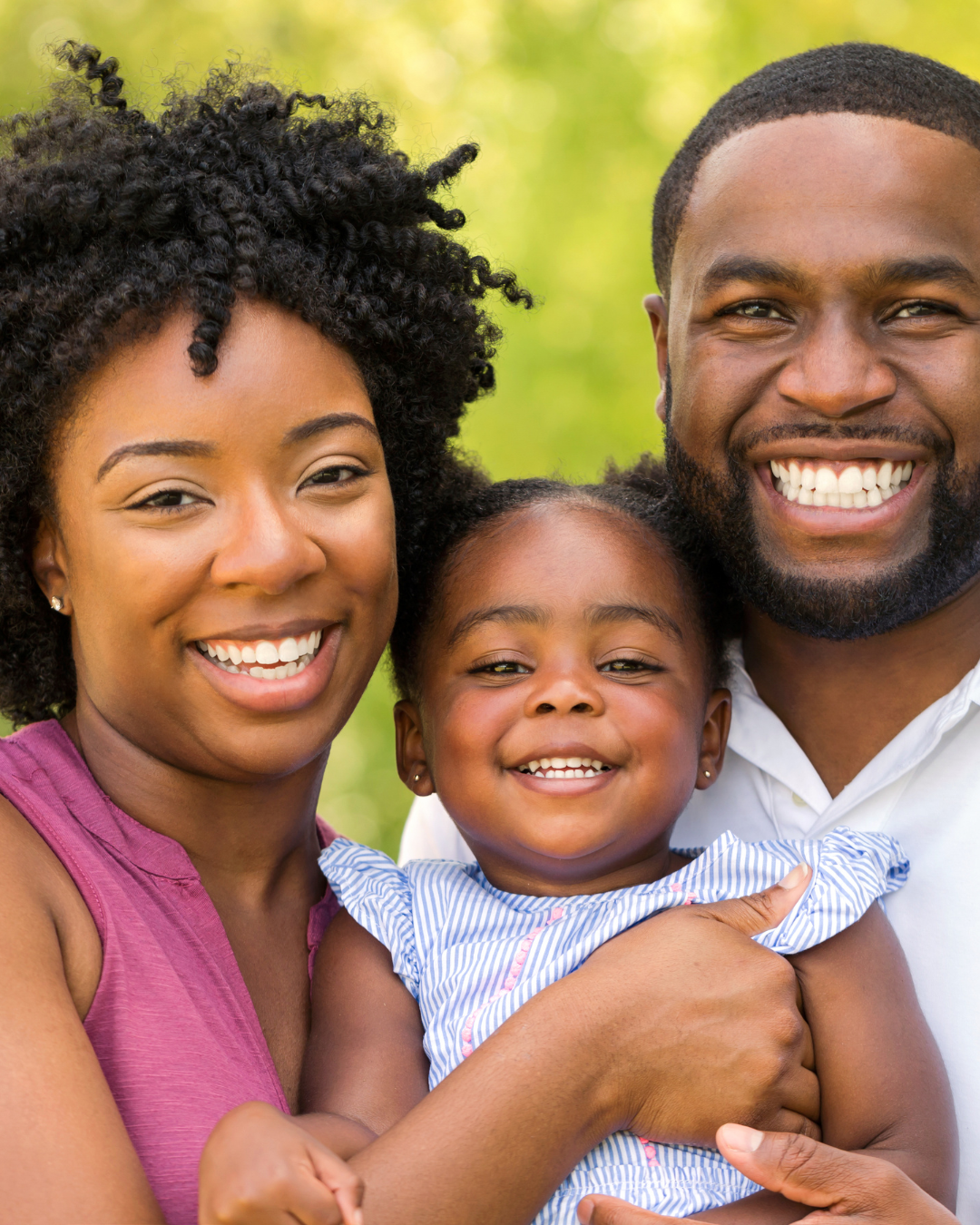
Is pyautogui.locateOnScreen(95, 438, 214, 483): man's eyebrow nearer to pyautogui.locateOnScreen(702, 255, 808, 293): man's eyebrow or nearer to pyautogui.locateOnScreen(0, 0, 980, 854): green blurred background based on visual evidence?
pyautogui.locateOnScreen(702, 255, 808, 293): man's eyebrow

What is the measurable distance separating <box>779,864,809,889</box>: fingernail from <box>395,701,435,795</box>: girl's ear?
0.84 metres

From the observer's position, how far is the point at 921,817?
284cm

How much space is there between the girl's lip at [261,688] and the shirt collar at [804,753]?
1.12 metres

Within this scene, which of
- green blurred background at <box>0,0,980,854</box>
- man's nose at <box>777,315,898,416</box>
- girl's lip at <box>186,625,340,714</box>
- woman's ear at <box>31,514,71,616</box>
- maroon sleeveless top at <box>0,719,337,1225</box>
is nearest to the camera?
Result: maroon sleeveless top at <box>0,719,337,1225</box>

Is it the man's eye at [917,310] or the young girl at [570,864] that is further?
the man's eye at [917,310]

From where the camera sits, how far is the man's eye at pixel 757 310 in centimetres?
292

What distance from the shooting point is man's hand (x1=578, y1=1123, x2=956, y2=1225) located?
7.00 ft

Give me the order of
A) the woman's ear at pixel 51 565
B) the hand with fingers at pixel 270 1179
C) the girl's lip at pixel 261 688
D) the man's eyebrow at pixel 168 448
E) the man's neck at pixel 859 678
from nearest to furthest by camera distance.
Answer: the hand with fingers at pixel 270 1179
the man's eyebrow at pixel 168 448
the girl's lip at pixel 261 688
the woman's ear at pixel 51 565
the man's neck at pixel 859 678

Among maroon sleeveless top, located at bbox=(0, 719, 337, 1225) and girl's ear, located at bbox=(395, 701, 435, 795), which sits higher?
girl's ear, located at bbox=(395, 701, 435, 795)

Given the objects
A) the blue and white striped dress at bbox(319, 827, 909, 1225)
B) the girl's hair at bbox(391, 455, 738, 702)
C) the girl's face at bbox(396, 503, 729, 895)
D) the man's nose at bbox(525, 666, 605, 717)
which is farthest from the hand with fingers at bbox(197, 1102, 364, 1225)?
the girl's hair at bbox(391, 455, 738, 702)

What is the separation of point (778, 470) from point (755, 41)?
6889mm

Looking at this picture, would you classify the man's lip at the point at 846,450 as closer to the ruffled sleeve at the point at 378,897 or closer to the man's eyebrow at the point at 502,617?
the man's eyebrow at the point at 502,617

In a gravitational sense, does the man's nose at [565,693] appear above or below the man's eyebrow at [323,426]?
below

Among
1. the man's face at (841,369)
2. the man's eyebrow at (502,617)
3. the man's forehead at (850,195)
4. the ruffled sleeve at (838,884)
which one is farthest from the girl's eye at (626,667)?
the man's forehead at (850,195)
